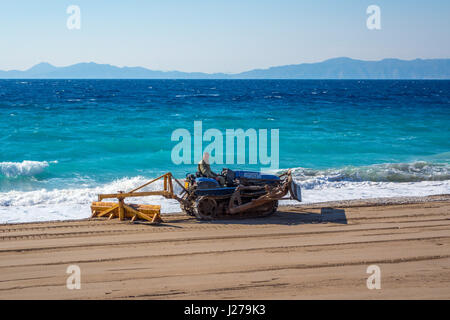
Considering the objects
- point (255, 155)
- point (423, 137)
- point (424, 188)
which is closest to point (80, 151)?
point (255, 155)

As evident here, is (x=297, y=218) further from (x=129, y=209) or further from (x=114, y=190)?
(x=114, y=190)

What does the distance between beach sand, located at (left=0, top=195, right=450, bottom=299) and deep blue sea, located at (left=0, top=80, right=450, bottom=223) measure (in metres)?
2.17

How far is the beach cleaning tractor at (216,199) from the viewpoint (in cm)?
909

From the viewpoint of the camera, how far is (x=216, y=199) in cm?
931

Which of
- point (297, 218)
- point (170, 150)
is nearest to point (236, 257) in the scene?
point (297, 218)

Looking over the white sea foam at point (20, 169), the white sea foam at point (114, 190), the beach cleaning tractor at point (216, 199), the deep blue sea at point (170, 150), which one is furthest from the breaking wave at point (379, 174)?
the white sea foam at point (20, 169)

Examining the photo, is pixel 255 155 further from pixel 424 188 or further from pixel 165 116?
pixel 165 116

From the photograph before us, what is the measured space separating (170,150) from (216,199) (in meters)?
11.5

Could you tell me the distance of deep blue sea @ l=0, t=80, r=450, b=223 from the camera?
1257 centimetres

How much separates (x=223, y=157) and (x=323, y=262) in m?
12.2

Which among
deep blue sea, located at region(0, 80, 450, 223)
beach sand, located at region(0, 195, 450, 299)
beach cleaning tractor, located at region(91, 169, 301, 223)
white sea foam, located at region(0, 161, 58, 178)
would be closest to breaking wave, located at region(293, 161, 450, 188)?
deep blue sea, located at region(0, 80, 450, 223)

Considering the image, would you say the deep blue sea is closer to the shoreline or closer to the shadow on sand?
the shoreline

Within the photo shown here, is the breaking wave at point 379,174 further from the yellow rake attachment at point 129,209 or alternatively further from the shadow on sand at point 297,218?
the yellow rake attachment at point 129,209

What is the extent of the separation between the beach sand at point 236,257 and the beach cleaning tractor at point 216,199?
0.29m
